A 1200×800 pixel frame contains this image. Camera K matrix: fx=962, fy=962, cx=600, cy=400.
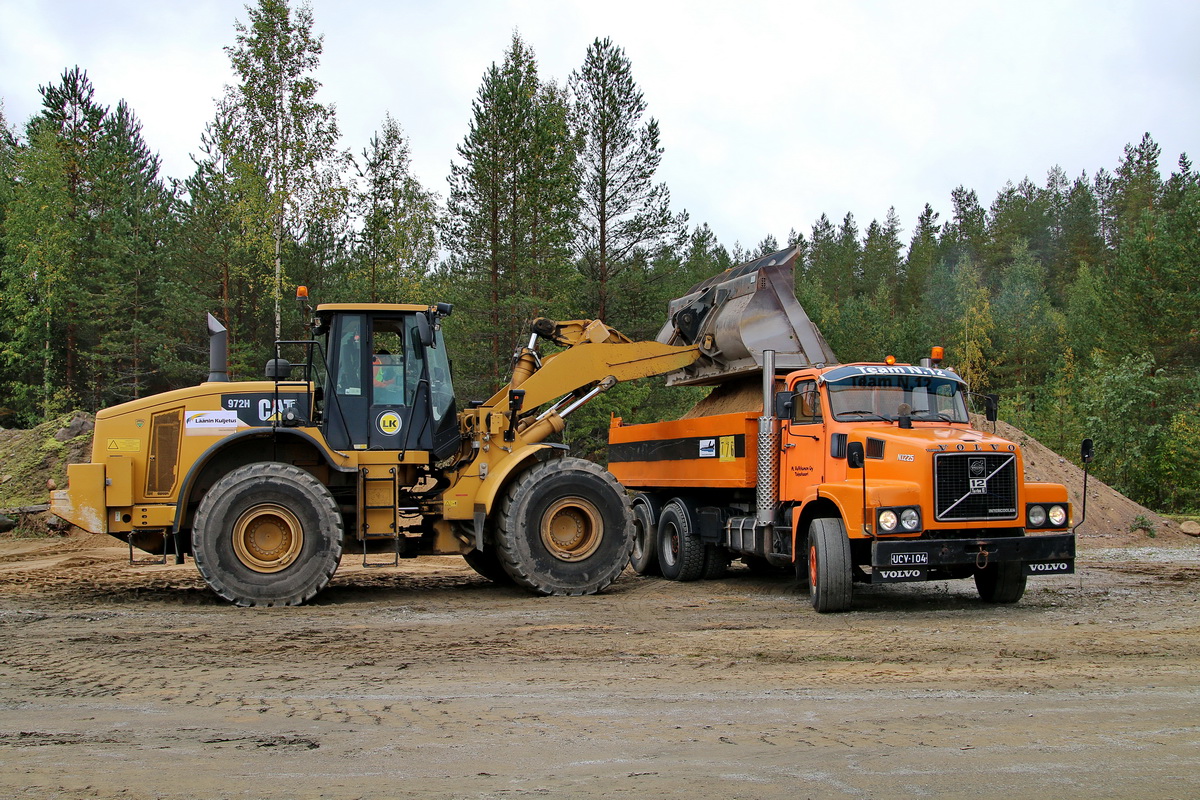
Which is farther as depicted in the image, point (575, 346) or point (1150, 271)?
point (1150, 271)

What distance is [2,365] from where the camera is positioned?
34375 mm

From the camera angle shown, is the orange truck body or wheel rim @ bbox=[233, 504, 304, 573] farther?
wheel rim @ bbox=[233, 504, 304, 573]

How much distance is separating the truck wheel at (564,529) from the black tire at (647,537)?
2669 millimetres

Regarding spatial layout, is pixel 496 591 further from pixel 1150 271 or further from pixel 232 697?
pixel 1150 271

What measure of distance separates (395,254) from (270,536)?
26.1 metres

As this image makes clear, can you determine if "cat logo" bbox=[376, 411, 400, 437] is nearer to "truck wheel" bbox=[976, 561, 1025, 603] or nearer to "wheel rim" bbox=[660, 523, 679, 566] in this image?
"wheel rim" bbox=[660, 523, 679, 566]

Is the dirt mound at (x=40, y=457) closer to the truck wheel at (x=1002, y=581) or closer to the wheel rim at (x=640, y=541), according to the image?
the wheel rim at (x=640, y=541)

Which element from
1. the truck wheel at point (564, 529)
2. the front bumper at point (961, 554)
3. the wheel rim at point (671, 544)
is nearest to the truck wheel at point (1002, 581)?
the front bumper at point (961, 554)

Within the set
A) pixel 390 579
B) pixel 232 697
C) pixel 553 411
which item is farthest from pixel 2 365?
pixel 232 697

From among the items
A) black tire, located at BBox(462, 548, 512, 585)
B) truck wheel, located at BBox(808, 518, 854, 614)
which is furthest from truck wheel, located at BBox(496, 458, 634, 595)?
truck wheel, located at BBox(808, 518, 854, 614)

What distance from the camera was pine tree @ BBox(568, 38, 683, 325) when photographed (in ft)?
89.7

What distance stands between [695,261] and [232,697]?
161ft

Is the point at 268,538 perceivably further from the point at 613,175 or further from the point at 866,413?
the point at 613,175

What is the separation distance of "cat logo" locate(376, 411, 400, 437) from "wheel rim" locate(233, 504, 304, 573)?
1352 millimetres
